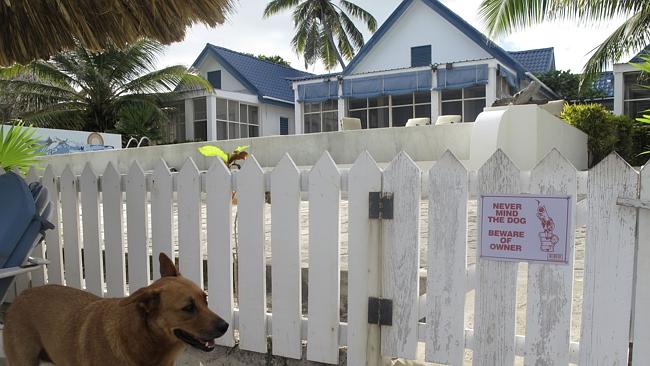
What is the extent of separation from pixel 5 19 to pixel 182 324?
258cm

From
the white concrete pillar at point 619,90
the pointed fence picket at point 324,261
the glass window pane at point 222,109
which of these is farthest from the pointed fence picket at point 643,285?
the glass window pane at point 222,109

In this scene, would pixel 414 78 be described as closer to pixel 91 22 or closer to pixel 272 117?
pixel 272 117

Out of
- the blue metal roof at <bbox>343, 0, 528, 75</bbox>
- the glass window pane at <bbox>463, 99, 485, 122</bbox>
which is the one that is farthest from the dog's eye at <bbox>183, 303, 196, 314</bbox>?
the blue metal roof at <bbox>343, 0, 528, 75</bbox>

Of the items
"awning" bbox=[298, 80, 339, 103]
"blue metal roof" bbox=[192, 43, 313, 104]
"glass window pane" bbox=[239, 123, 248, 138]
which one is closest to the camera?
"awning" bbox=[298, 80, 339, 103]

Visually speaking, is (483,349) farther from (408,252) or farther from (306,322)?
(306,322)

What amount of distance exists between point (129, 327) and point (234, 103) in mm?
24545

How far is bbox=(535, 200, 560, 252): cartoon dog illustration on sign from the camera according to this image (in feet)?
7.79

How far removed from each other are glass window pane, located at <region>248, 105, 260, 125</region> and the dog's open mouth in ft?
83.5

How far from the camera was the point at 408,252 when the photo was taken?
2.66 m

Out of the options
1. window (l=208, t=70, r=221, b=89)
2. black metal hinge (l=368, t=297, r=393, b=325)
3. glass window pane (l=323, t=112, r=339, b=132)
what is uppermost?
window (l=208, t=70, r=221, b=89)

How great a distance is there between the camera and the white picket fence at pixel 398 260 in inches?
90.4

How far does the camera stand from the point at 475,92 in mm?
20516

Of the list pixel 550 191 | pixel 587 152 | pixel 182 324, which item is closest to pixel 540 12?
pixel 587 152

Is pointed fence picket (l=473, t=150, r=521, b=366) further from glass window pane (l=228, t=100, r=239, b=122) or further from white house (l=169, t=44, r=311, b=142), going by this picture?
glass window pane (l=228, t=100, r=239, b=122)
